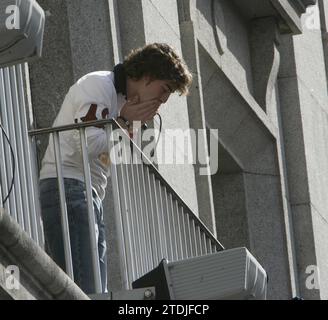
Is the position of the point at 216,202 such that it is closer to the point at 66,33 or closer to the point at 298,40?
the point at 298,40

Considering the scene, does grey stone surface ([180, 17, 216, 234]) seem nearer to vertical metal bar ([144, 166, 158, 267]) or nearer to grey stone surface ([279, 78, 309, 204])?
grey stone surface ([279, 78, 309, 204])

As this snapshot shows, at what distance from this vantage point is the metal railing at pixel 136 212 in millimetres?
12078

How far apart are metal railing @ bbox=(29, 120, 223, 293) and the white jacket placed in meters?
0.08

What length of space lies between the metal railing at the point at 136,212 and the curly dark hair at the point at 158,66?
16.0 inches

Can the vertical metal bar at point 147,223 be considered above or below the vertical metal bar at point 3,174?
below

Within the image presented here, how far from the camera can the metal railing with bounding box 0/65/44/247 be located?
36.8 ft

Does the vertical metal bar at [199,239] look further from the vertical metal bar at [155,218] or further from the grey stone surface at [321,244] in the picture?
the grey stone surface at [321,244]

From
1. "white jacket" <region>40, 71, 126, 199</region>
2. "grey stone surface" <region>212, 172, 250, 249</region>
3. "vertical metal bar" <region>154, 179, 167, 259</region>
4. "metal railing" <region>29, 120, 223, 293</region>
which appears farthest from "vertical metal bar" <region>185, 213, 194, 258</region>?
"grey stone surface" <region>212, 172, 250, 249</region>

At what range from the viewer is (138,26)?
1540cm

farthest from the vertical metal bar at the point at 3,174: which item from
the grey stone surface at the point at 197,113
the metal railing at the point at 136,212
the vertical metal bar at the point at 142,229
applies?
the grey stone surface at the point at 197,113

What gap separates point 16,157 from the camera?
37.3 feet
